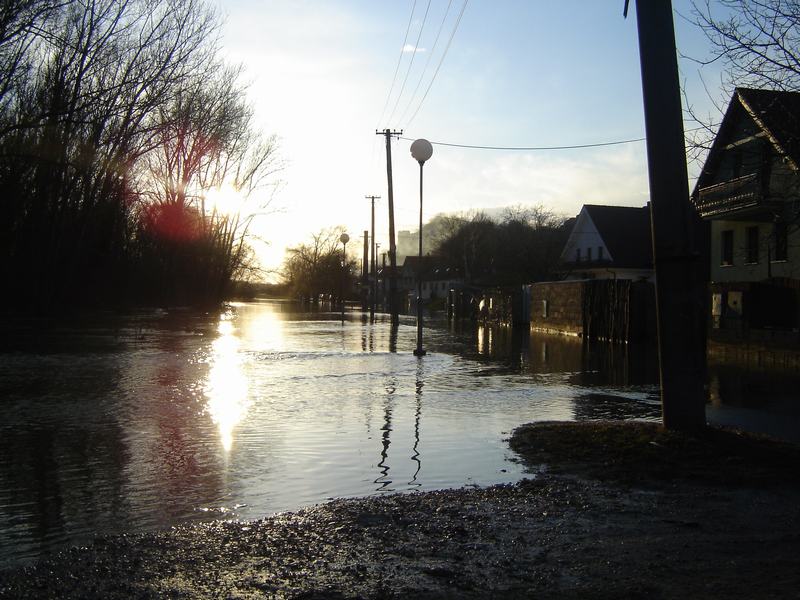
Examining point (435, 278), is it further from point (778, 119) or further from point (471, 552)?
point (471, 552)

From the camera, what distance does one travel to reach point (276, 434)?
835 centimetres

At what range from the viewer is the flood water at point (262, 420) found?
5.55 meters

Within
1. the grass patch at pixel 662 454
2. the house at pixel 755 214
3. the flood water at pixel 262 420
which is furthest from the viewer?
the house at pixel 755 214

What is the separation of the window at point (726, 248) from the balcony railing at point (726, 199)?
3314 mm

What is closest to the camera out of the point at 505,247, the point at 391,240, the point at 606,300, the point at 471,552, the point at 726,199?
the point at 471,552

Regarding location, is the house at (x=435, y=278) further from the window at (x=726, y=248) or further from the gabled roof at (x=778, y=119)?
the gabled roof at (x=778, y=119)

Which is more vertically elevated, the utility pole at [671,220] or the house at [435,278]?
the house at [435,278]

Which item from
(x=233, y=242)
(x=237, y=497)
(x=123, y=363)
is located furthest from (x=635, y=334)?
(x=233, y=242)

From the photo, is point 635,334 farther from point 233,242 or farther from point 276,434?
point 233,242

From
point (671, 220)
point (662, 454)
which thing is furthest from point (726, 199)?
point (662, 454)

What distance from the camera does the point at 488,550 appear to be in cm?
425

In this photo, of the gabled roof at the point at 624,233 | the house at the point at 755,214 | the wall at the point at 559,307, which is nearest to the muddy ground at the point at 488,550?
the house at the point at 755,214

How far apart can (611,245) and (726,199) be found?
113 ft

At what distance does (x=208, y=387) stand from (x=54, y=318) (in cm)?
2242
